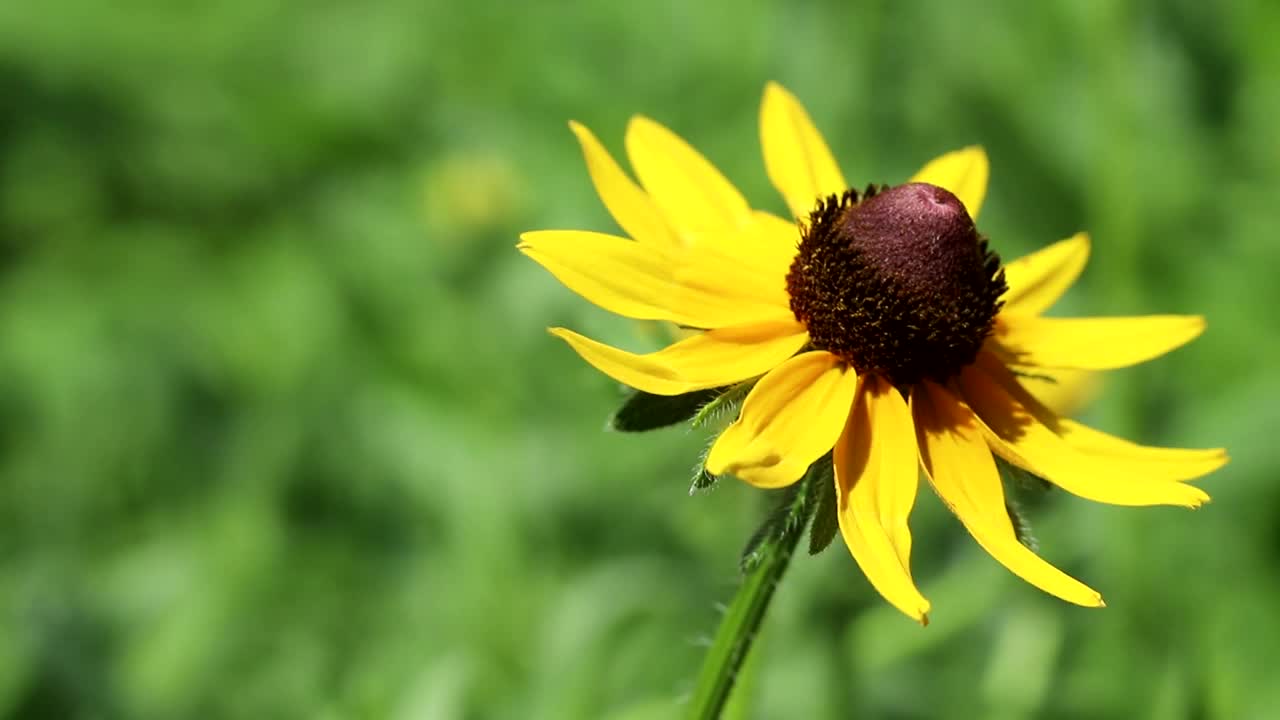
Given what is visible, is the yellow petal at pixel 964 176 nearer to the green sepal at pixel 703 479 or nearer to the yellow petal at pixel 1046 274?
the yellow petal at pixel 1046 274

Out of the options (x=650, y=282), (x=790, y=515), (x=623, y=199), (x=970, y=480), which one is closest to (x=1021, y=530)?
(x=970, y=480)

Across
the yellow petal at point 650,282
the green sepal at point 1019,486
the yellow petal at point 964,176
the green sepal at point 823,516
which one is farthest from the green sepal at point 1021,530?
the yellow petal at point 964,176

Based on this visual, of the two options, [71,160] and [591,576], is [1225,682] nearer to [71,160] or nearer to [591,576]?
[591,576]

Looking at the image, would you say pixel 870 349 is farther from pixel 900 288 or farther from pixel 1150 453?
pixel 1150 453

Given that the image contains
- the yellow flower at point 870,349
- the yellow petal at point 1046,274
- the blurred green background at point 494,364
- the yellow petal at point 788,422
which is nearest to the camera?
the yellow petal at point 788,422

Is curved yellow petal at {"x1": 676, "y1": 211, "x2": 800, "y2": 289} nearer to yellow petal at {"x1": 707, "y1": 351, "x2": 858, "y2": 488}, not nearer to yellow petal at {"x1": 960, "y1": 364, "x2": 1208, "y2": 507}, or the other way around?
yellow petal at {"x1": 707, "y1": 351, "x2": 858, "y2": 488}

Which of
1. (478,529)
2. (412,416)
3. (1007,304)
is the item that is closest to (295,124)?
(412,416)
